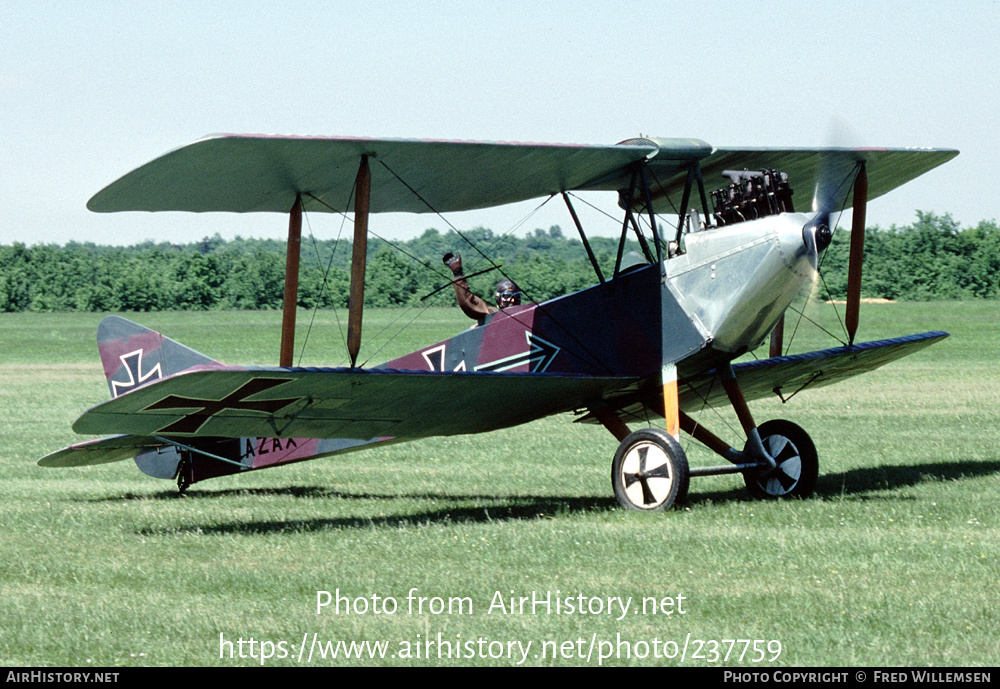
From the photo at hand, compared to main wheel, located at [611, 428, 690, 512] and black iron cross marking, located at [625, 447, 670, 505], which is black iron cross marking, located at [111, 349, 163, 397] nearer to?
main wheel, located at [611, 428, 690, 512]

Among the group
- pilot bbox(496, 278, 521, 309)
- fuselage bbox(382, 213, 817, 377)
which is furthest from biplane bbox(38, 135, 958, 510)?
pilot bbox(496, 278, 521, 309)

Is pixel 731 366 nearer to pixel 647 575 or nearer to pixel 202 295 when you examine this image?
pixel 647 575

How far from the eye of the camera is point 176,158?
8086 mm

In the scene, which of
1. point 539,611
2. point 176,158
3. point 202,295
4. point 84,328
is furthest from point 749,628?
point 202,295

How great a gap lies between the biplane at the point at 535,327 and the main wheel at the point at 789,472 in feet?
0.05

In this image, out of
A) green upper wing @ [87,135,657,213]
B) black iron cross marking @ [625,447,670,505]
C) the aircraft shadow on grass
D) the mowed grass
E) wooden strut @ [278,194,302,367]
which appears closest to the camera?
the mowed grass

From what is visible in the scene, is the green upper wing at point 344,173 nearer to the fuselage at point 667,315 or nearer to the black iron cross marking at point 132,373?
the fuselage at point 667,315

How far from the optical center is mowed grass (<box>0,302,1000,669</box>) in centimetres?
566

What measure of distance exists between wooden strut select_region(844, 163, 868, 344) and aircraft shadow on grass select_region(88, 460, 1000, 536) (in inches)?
52.4

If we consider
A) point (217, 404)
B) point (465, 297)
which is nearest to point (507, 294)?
point (465, 297)

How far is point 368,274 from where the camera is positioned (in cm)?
5134

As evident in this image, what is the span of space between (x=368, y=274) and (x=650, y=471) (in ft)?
141

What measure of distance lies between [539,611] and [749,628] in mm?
1058

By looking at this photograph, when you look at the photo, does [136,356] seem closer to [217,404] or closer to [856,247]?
[217,404]
